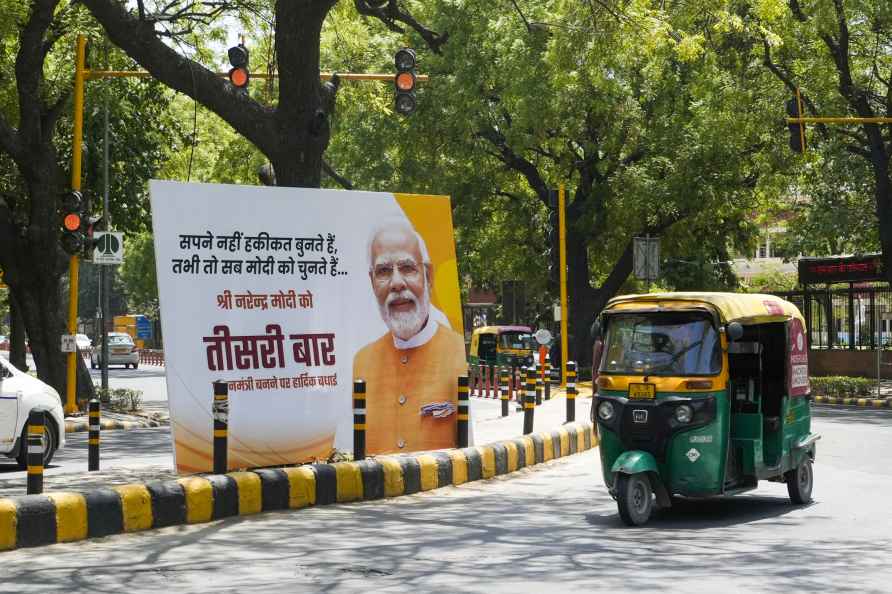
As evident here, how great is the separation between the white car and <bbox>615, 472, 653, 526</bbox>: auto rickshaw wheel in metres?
7.05

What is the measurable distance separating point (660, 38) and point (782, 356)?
6.12 metres

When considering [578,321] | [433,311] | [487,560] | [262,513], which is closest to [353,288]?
[433,311]

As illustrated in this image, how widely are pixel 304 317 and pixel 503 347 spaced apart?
2665 cm

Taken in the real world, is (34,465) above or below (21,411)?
below

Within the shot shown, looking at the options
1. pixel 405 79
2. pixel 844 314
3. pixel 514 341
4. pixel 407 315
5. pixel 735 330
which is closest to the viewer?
pixel 735 330

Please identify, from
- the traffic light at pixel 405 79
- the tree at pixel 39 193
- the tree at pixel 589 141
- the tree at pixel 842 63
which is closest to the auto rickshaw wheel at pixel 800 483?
the traffic light at pixel 405 79

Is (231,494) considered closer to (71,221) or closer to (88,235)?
(71,221)

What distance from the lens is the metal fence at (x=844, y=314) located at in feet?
118

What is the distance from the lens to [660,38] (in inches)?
674

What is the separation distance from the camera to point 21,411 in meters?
15.3

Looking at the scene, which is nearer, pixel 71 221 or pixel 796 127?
pixel 71 221

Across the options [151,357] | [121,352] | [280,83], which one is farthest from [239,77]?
[151,357]

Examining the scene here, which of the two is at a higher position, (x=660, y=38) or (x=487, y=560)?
(x=660, y=38)

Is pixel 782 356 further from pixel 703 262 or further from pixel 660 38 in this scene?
pixel 703 262
